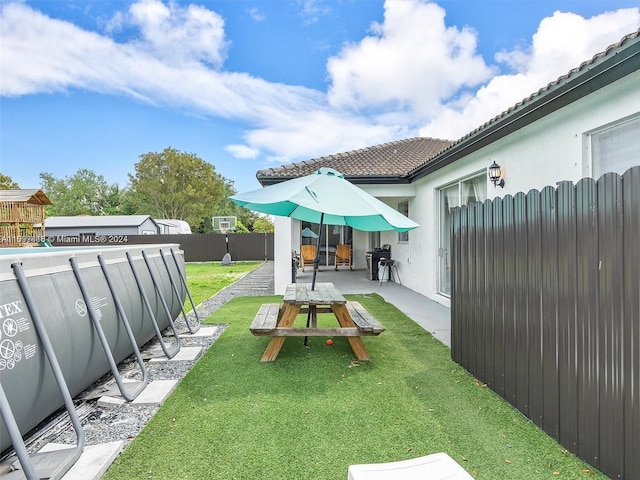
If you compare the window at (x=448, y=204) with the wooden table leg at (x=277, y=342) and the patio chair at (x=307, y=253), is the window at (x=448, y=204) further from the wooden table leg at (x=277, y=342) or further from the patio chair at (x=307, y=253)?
the patio chair at (x=307, y=253)

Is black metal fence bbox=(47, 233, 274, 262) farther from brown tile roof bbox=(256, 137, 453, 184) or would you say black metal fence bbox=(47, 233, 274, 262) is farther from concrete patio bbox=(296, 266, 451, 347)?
brown tile roof bbox=(256, 137, 453, 184)

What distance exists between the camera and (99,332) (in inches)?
127

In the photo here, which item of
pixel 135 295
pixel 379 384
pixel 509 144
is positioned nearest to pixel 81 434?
pixel 135 295

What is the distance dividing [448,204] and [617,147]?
4244mm

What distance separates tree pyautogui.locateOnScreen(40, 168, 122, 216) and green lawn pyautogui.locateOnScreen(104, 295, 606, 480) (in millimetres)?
53217

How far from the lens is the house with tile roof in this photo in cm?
363

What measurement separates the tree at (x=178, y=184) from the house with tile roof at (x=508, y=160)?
102ft

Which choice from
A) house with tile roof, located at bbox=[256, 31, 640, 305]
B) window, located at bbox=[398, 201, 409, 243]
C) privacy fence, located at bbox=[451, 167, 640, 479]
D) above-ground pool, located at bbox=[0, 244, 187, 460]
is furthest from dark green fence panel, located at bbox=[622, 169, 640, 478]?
window, located at bbox=[398, 201, 409, 243]

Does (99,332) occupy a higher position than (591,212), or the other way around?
(591,212)

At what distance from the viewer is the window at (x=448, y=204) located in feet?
22.6

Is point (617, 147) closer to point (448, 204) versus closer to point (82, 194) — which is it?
point (448, 204)

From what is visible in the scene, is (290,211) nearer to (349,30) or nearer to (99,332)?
(99,332)

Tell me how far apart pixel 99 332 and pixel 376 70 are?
12.9 meters

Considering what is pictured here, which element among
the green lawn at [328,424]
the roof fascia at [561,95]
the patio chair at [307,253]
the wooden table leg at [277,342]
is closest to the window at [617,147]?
the roof fascia at [561,95]
